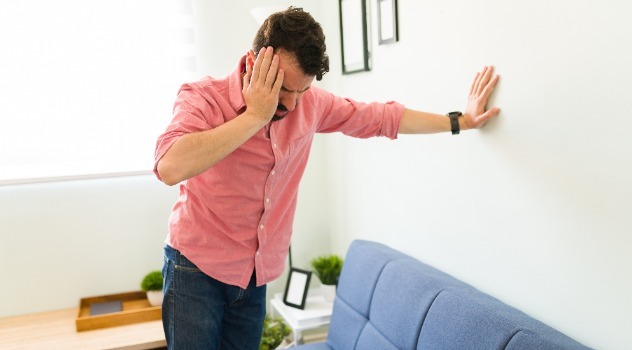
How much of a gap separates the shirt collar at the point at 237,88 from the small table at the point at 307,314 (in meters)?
1.23

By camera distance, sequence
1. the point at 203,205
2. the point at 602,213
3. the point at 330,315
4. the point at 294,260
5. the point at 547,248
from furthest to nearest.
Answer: the point at 294,260 → the point at 330,315 → the point at 203,205 → the point at 547,248 → the point at 602,213

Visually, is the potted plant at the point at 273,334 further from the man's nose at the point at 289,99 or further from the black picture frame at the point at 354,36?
the man's nose at the point at 289,99

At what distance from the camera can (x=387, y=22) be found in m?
2.12

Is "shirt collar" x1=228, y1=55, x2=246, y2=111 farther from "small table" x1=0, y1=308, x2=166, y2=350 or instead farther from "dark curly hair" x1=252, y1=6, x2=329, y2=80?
"small table" x1=0, y1=308, x2=166, y2=350

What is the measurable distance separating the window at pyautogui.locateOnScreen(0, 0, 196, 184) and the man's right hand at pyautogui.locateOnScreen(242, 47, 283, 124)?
1.50m

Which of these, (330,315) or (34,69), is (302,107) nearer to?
(330,315)

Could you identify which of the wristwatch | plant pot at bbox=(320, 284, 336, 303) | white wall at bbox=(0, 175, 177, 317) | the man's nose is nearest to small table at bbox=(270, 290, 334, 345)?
plant pot at bbox=(320, 284, 336, 303)

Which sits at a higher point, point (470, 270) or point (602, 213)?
point (602, 213)

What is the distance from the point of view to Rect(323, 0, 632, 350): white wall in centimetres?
123

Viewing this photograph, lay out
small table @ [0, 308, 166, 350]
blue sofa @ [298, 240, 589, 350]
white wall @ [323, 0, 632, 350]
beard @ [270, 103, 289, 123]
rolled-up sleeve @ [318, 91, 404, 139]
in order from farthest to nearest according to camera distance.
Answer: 1. small table @ [0, 308, 166, 350]
2. rolled-up sleeve @ [318, 91, 404, 139]
3. beard @ [270, 103, 289, 123]
4. blue sofa @ [298, 240, 589, 350]
5. white wall @ [323, 0, 632, 350]

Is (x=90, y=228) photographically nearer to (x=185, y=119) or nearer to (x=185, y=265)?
(x=185, y=265)

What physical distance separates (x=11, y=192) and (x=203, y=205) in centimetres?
140

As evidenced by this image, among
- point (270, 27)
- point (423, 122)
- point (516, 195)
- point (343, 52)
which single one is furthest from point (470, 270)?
point (343, 52)

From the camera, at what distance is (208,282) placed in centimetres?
163
